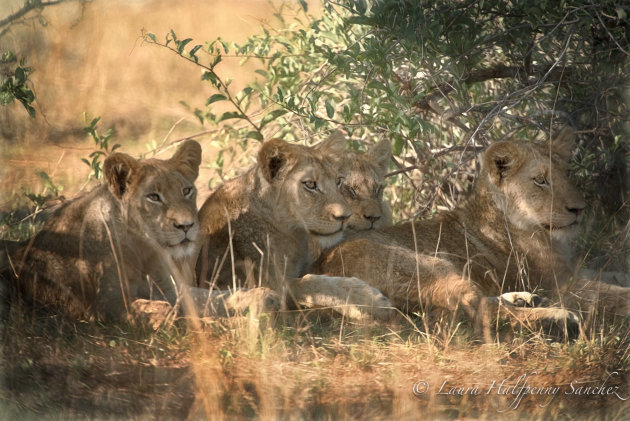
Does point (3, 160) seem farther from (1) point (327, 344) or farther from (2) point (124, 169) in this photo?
(1) point (327, 344)

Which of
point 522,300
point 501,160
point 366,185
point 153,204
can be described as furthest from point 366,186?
point 153,204

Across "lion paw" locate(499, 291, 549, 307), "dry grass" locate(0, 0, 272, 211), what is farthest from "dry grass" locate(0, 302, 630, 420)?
"dry grass" locate(0, 0, 272, 211)

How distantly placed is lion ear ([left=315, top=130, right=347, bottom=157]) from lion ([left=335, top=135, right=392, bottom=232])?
85mm

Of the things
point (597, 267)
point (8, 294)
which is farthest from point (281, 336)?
point (597, 267)

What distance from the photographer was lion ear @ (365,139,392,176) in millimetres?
6320

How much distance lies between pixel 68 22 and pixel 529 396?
7.42 meters

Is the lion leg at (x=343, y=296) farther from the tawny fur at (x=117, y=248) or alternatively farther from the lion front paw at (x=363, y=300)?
the tawny fur at (x=117, y=248)

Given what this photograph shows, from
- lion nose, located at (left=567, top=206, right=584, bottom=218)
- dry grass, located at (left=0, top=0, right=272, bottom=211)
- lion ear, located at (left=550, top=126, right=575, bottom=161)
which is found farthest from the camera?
dry grass, located at (left=0, top=0, right=272, bottom=211)

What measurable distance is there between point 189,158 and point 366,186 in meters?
1.48

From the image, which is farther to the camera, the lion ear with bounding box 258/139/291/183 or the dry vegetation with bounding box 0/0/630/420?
the lion ear with bounding box 258/139/291/183

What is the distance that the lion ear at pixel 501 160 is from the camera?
554cm

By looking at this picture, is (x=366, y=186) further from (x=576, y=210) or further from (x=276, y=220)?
(x=576, y=210)

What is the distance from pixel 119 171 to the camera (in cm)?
472

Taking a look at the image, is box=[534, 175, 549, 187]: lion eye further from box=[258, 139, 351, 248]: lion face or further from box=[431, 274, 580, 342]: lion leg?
box=[258, 139, 351, 248]: lion face
